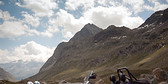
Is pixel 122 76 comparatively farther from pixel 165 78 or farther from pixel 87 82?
pixel 165 78

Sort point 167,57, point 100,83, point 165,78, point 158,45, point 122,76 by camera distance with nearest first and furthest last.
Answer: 1. point 122,76
2. point 100,83
3. point 165,78
4. point 167,57
5. point 158,45

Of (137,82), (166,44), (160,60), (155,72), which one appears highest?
(166,44)

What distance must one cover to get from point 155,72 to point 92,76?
35881mm

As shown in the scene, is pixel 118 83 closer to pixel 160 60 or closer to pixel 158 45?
pixel 160 60

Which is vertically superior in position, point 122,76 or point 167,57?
point 167,57

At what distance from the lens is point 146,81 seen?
8.55 metres

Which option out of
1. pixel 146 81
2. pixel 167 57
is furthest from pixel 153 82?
pixel 167 57

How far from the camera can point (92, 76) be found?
752 cm

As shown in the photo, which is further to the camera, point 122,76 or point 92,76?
point 122,76

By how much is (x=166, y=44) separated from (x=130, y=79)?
197m

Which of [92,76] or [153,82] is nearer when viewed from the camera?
[92,76]

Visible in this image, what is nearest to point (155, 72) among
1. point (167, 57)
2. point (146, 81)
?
point (146, 81)

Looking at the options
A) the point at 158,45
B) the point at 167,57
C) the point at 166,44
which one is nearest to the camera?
the point at 167,57

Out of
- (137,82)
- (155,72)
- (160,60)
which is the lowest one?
(137,82)
